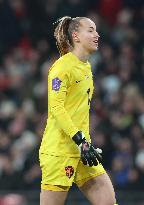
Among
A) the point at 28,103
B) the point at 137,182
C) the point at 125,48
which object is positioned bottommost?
the point at 137,182

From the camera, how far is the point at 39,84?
14086 millimetres

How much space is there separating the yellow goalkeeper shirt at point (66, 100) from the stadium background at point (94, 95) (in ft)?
14.9

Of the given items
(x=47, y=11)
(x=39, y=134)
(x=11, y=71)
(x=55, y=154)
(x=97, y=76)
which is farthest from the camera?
(x=47, y=11)

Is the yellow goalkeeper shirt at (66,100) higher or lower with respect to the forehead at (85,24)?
lower

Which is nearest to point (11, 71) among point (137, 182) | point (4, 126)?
point (4, 126)

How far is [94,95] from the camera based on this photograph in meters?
13.1

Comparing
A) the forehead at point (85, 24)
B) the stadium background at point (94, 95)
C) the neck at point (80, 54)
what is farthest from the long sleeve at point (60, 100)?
the stadium background at point (94, 95)

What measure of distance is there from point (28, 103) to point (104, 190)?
22.7ft

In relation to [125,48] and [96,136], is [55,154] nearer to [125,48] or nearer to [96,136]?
[96,136]

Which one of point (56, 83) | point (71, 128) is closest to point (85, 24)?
point (56, 83)

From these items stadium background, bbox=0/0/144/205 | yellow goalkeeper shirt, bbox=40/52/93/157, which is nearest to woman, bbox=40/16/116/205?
yellow goalkeeper shirt, bbox=40/52/93/157

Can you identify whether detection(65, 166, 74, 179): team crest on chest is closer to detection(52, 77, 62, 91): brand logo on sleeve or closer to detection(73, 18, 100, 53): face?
detection(52, 77, 62, 91): brand logo on sleeve

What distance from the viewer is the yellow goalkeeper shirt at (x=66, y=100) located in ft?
21.9

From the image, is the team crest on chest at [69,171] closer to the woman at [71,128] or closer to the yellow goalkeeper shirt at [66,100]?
the woman at [71,128]
